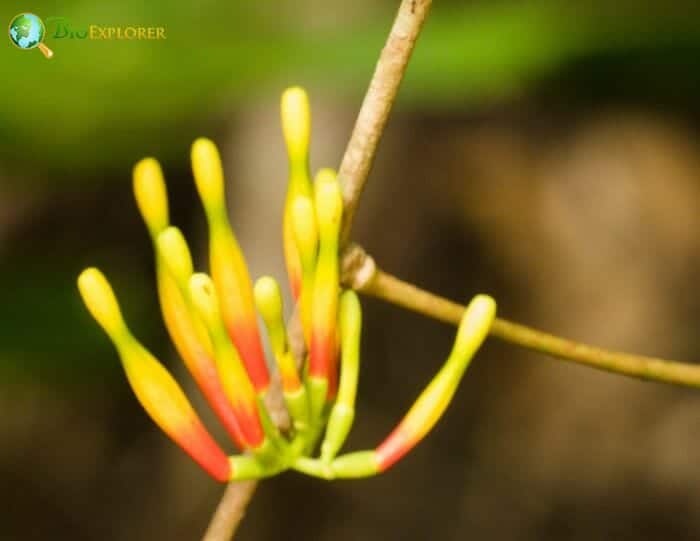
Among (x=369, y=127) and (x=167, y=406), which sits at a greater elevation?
(x=369, y=127)

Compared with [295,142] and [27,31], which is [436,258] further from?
[295,142]

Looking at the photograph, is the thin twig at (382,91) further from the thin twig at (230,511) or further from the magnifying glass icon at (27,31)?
the magnifying glass icon at (27,31)

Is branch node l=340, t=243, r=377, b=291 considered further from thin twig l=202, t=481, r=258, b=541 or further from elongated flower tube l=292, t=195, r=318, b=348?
thin twig l=202, t=481, r=258, b=541

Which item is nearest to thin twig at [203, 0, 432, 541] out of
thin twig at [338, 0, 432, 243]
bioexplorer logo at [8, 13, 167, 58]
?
thin twig at [338, 0, 432, 243]

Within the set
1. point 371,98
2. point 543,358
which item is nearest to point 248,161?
point 543,358

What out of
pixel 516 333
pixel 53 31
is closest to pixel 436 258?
pixel 53 31

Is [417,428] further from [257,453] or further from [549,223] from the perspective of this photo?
[549,223]

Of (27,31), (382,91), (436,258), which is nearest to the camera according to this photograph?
(382,91)
